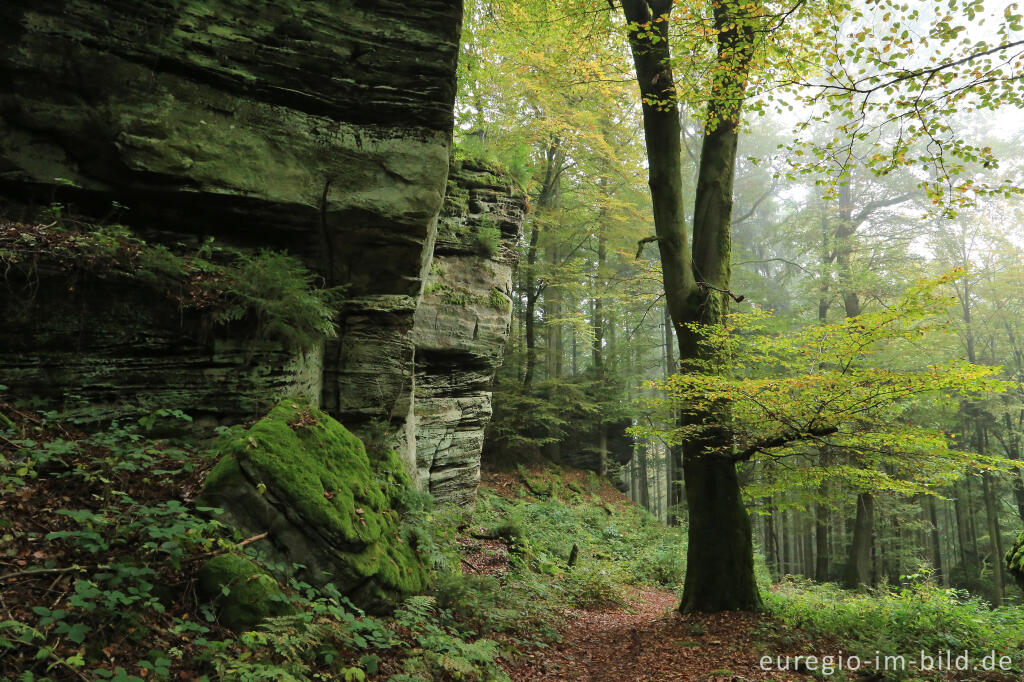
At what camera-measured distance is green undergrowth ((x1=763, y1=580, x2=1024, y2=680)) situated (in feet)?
17.7

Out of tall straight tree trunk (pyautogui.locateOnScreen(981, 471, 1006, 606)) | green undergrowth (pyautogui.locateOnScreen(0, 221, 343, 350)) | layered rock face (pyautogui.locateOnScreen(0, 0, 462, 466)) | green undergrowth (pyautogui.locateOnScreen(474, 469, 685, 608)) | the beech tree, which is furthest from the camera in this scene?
tall straight tree trunk (pyautogui.locateOnScreen(981, 471, 1006, 606))

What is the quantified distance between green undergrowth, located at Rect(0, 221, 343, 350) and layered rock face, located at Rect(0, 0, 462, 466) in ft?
1.66

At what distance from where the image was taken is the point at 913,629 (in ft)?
20.5

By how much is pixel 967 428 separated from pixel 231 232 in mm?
26111

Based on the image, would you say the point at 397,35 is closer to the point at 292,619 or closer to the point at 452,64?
the point at 452,64

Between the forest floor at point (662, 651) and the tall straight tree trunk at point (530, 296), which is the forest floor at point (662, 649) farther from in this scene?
the tall straight tree trunk at point (530, 296)

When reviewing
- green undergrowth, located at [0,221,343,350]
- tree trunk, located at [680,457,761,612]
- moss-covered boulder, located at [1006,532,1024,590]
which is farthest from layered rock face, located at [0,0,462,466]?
moss-covered boulder, located at [1006,532,1024,590]

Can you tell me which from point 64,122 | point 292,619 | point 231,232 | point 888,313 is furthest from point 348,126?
point 888,313

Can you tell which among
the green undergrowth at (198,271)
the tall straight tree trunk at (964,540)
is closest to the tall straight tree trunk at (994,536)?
the tall straight tree trunk at (964,540)

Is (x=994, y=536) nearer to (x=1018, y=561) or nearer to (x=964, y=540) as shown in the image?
(x=964, y=540)

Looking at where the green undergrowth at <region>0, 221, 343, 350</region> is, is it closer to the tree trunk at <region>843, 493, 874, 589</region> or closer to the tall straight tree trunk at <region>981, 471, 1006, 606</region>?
the tree trunk at <region>843, 493, 874, 589</region>

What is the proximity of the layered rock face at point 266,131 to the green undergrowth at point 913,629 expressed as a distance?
6763 millimetres

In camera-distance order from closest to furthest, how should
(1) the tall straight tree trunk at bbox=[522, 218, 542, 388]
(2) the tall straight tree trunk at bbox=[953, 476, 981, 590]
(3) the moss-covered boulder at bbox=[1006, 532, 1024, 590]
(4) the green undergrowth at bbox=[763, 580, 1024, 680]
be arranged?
(4) the green undergrowth at bbox=[763, 580, 1024, 680] → (3) the moss-covered boulder at bbox=[1006, 532, 1024, 590] → (1) the tall straight tree trunk at bbox=[522, 218, 542, 388] → (2) the tall straight tree trunk at bbox=[953, 476, 981, 590]

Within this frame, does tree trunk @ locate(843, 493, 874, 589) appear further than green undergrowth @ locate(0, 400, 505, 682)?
Yes
